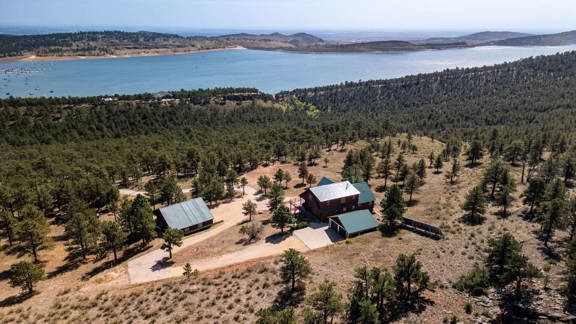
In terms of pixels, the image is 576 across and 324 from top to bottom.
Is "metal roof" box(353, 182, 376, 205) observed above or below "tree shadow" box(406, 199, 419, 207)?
above

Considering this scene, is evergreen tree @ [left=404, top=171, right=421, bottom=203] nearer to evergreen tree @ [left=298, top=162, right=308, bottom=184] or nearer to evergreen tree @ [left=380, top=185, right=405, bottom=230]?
evergreen tree @ [left=380, top=185, right=405, bottom=230]

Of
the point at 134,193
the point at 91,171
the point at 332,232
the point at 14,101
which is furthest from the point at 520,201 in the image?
the point at 14,101

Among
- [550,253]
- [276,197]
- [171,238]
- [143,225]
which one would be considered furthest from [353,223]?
[143,225]

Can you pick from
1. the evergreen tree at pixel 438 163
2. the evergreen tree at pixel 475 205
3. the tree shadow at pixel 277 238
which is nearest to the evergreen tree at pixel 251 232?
the tree shadow at pixel 277 238

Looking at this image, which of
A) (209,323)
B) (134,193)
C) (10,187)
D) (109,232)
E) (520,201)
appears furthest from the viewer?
(134,193)

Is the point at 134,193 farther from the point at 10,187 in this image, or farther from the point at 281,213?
the point at 281,213

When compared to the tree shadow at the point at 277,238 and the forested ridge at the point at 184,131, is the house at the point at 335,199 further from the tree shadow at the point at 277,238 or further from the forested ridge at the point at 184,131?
the forested ridge at the point at 184,131

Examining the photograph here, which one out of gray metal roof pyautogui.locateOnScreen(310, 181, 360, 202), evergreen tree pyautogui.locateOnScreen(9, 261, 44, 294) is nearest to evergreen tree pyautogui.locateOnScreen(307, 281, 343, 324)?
gray metal roof pyautogui.locateOnScreen(310, 181, 360, 202)
